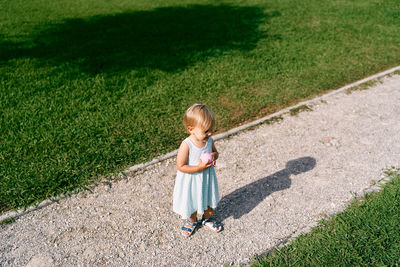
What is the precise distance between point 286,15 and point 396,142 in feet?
29.2

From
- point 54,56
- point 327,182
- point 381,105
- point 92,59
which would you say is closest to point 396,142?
point 381,105

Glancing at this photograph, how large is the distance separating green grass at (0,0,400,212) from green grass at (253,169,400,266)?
2.57 meters

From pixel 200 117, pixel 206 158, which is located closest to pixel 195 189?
pixel 206 158

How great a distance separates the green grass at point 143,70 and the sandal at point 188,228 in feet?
5.14

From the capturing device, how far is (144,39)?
10492mm

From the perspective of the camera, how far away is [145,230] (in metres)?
3.97

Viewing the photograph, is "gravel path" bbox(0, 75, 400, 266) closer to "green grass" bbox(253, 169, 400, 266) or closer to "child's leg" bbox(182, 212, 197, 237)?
"child's leg" bbox(182, 212, 197, 237)

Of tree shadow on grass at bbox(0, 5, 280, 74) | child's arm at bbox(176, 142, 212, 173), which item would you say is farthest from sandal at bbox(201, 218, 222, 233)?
tree shadow on grass at bbox(0, 5, 280, 74)

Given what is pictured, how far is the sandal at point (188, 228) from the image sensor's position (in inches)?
152

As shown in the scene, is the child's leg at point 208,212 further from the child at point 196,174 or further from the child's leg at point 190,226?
the child's leg at point 190,226

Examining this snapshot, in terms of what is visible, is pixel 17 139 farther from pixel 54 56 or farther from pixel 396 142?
pixel 396 142

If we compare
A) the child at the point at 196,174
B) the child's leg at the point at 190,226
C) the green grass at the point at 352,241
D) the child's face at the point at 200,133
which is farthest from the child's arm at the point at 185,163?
the green grass at the point at 352,241

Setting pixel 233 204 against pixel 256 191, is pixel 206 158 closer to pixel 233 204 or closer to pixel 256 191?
pixel 233 204

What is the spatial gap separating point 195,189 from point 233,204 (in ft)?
3.34
